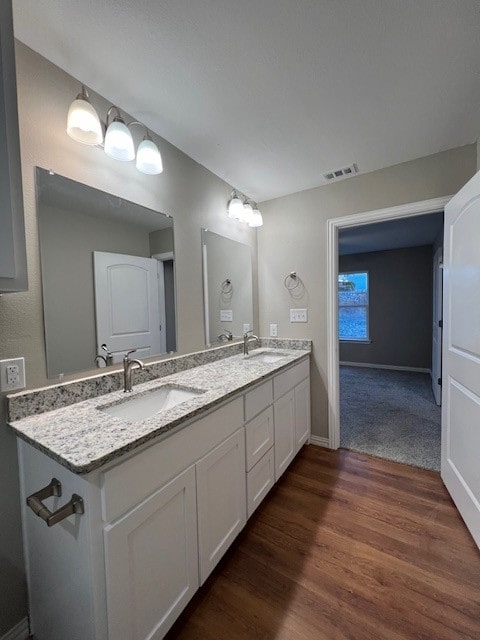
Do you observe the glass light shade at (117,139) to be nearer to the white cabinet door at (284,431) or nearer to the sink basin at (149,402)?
the sink basin at (149,402)

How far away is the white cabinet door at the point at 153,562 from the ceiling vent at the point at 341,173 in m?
2.26

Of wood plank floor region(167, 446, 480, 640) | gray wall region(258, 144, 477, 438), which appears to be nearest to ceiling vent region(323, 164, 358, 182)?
gray wall region(258, 144, 477, 438)

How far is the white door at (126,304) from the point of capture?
136cm

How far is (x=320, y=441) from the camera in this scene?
2.43 metres

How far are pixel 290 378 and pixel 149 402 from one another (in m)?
1.04

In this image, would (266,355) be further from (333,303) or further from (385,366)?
(385,366)

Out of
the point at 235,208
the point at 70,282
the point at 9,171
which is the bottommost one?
the point at 70,282

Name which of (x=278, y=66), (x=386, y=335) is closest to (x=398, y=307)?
(x=386, y=335)

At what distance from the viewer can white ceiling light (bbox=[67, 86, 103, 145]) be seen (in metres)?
1.11

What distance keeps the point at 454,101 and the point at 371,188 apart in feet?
2.39

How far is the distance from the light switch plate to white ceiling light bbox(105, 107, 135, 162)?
48.4 inches

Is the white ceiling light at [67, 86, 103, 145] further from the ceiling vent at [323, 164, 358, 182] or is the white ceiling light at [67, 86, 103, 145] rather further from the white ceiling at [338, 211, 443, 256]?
the white ceiling at [338, 211, 443, 256]

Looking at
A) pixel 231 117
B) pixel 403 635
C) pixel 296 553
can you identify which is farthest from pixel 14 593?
pixel 231 117

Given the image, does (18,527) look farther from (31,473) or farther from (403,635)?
(403,635)
